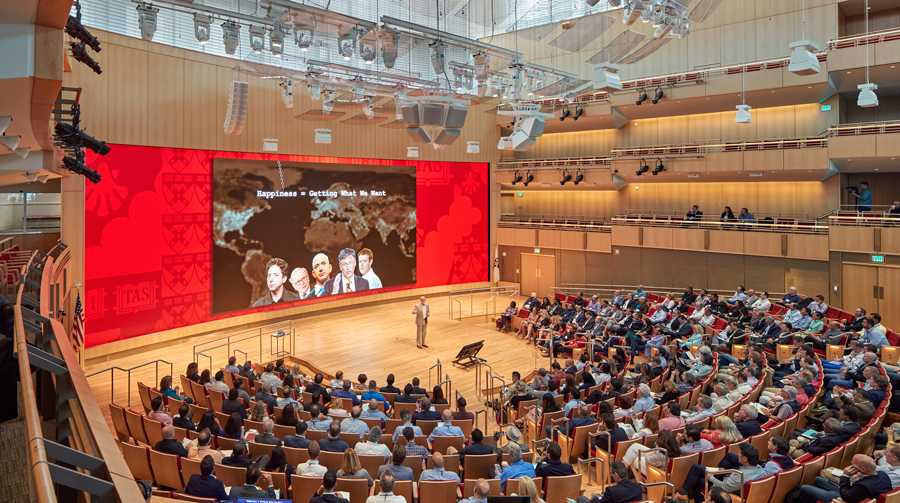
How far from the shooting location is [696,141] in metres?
23.1

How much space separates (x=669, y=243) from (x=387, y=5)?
12.9 m

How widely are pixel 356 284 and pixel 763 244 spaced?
44.9 ft

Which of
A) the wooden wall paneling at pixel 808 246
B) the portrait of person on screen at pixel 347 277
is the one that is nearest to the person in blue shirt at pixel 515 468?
the portrait of person on screen at pixel 347 277

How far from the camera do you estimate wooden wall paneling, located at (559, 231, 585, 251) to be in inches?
979

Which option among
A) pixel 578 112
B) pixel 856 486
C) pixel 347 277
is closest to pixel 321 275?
pixel 347 277

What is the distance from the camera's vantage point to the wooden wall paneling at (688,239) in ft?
69.1

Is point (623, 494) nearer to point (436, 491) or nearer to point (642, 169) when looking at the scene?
point (436, 491)

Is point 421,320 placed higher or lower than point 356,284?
lower

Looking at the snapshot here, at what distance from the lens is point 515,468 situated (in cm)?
654

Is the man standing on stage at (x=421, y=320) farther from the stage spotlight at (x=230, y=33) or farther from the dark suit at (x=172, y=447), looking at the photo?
the dark suit at (x=172, y=447)

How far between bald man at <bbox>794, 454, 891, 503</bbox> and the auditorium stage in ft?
23.5

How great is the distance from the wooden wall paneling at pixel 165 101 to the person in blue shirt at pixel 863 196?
19215 millimetres

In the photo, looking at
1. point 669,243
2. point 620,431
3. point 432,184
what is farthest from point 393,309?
point 620,431

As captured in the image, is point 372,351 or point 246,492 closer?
point 246,492
